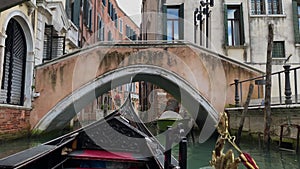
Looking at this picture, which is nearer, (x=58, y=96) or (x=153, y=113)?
(x=58, y=96)

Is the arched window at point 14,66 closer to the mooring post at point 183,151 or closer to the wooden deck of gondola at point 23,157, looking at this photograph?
the wooden deck of gondola at point 23,157

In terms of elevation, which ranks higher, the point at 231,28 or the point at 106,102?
the point at 231,28

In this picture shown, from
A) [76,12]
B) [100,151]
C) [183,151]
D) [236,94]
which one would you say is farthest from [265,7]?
[183,151]

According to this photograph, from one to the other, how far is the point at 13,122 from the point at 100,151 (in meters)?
2.61

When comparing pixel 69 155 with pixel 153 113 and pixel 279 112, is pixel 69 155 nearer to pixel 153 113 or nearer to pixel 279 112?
pixel 279 112

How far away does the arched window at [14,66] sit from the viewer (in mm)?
3854

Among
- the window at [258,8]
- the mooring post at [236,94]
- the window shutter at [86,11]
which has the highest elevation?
the window shutter at [86,11]

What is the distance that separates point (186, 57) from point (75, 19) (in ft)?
13.8

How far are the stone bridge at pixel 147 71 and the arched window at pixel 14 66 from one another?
0.41m

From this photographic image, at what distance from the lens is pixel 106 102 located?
39.8 ft

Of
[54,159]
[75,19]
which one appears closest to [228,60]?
[54,159]

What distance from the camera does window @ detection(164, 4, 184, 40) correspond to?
21.9 ft

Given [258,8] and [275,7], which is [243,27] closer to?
[258,8]

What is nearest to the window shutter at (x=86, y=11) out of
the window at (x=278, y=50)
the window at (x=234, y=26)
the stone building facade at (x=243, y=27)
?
the stone building facade at (x=243, y=27)
